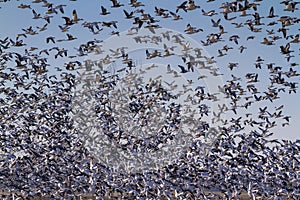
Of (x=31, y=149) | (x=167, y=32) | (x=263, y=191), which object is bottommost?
(x=263, y=191)

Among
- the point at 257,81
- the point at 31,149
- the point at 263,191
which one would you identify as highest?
the point at 257,81

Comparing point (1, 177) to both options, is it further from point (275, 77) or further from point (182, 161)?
point (275, 77)

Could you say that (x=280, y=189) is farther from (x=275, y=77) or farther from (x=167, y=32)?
(x=167, y=32)

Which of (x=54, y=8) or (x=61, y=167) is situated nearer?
(x=54, y=8)

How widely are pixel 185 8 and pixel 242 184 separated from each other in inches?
674

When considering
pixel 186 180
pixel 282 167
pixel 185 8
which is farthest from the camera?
pixel 282 167

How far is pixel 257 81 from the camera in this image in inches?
1431

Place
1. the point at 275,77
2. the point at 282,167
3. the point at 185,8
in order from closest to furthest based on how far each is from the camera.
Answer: the point at 185,8 → the point at 275,77 → the point at 282,167

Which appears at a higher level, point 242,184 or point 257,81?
point 257,81

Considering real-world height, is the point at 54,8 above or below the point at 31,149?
above

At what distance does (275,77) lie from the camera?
34406 mm

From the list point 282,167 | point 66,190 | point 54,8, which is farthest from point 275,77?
point 66,190

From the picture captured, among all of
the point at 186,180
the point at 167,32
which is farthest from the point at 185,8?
the point at 186,180

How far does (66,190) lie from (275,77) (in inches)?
694
